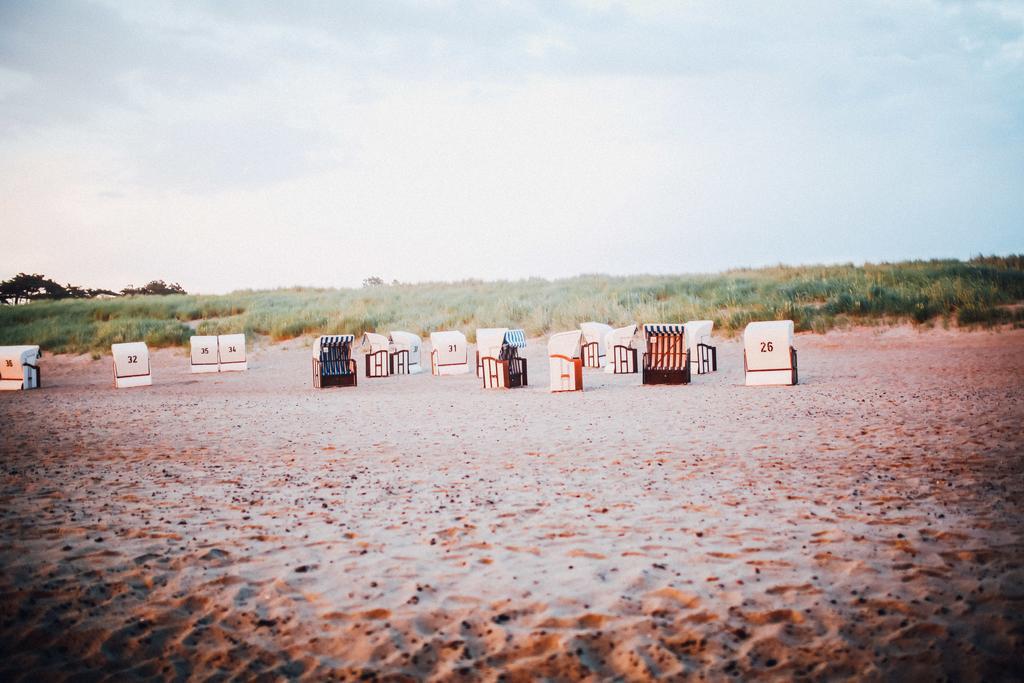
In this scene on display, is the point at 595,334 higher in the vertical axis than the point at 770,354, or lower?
higher

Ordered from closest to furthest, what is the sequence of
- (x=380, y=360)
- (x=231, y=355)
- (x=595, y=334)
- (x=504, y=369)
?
(x=504, y=369) < (x=380, y=360) < (x=595, y=334) < (x=231, y=355)

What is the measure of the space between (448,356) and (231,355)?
762 centimetres

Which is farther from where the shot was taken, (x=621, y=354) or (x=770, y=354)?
(x=621, y=354)

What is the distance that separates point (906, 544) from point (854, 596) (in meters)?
0.94

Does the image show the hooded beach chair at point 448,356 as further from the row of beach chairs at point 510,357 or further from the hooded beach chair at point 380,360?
the hooded beach chair at point 380,360

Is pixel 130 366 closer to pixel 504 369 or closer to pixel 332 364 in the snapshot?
pixel 332 364

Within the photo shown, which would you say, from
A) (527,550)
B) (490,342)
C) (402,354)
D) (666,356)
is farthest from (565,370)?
(527,550)

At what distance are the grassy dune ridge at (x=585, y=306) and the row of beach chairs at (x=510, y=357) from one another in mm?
6057

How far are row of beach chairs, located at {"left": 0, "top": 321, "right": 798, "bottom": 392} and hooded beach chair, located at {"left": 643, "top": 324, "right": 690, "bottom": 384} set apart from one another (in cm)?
2

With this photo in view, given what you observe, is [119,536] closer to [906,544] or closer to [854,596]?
[854,596]

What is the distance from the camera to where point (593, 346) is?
797 inches

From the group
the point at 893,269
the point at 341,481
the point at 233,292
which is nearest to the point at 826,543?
the point at 341,481

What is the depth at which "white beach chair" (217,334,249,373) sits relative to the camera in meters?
22.6

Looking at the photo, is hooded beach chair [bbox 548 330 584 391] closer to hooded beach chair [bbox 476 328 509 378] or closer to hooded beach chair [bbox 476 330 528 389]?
hooded beach chair [bbox 476 330 528 389]
